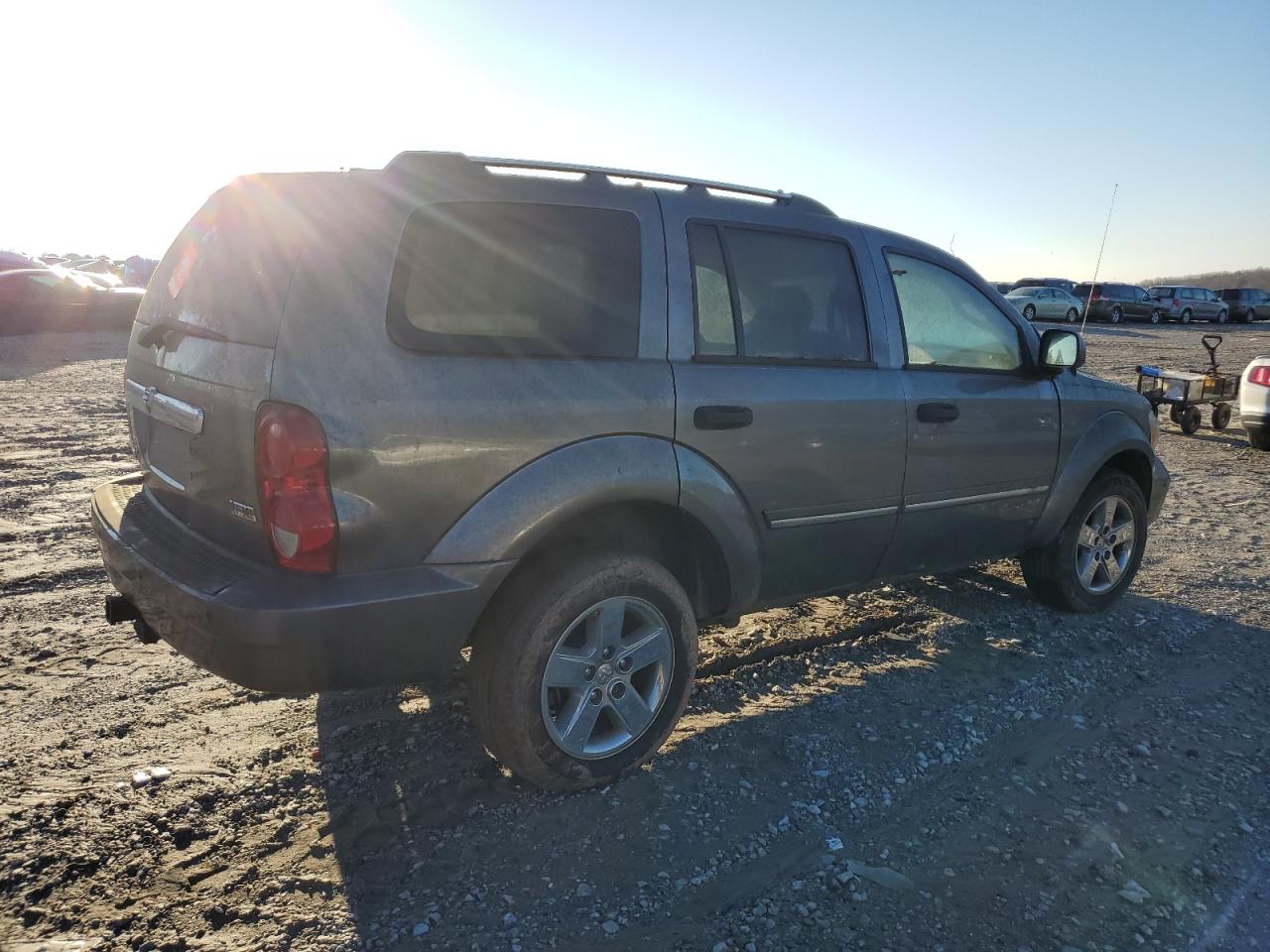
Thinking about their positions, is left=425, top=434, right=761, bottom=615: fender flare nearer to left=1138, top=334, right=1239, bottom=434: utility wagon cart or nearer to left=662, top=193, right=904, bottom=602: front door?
left=662, top=193, right=904, bottom=602: front door

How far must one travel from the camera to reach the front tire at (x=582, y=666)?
2.78 meters

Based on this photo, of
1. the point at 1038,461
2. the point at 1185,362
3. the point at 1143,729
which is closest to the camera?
the point at 1143,729

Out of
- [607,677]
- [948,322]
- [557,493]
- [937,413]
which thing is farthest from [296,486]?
[948,322]

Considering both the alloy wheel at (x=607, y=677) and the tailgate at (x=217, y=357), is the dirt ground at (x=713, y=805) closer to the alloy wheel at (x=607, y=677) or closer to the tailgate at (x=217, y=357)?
the alloy wheel at (x=607, y=677)

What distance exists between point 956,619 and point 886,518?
1.37 m

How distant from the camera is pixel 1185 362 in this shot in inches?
769

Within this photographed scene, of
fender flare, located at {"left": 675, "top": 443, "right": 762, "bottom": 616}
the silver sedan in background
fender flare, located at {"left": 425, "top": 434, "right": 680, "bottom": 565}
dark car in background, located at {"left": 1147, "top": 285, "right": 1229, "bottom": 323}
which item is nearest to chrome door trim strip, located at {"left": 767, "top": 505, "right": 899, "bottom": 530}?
fender flare, located at {"left": 675, "top": 443, "right": 762, "bottom": 616}

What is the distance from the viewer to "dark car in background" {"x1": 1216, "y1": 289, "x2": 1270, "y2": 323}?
39.1 meters

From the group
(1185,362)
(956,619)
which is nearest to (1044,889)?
(956,619)

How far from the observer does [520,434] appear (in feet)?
8.77

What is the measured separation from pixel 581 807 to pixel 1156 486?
3981 mm

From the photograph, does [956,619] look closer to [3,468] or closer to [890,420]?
[890,420]

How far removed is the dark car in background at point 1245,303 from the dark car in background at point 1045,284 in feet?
24.6

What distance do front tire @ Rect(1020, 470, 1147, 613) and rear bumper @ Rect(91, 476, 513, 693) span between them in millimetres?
3382
